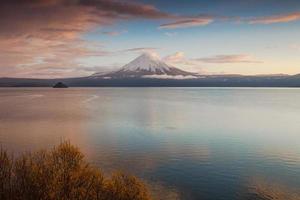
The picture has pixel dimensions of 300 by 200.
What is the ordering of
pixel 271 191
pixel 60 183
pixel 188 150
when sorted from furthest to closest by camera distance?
1. pixel 188 150
2. pixel 271 191
3. pixel 60 183

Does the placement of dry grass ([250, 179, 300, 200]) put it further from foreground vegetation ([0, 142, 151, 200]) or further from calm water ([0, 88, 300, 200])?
foreground vegetation ([0, 142, 151, 200])

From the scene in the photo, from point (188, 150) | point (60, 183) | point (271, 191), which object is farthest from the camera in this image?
point (188, 150)

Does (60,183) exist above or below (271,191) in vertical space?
above

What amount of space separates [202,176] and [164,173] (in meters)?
5.21

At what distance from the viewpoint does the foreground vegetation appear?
1051 inches

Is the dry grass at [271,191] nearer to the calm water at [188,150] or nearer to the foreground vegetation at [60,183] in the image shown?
the calm water at [188,150]

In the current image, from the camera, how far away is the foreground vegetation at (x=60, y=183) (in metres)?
26.7

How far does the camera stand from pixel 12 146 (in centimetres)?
6203

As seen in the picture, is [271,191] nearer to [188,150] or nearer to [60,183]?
[188,150]

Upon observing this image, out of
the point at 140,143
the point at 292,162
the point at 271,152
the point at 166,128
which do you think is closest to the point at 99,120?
the point at 166,128

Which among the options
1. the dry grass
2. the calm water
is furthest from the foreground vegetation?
the dry grass

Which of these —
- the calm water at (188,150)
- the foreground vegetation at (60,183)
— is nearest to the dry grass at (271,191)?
the calm water at (188,150)

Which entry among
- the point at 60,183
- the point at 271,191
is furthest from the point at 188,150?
the point at 60,183

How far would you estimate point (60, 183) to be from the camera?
91.7 ft
